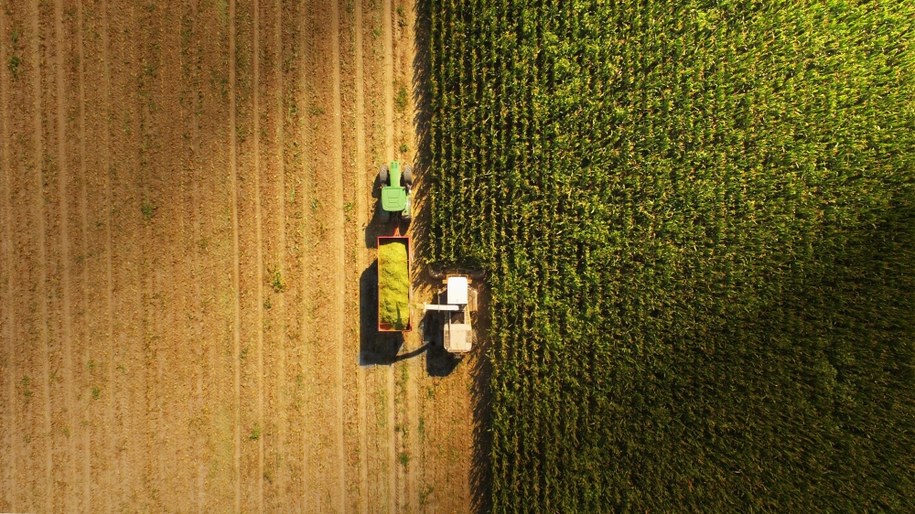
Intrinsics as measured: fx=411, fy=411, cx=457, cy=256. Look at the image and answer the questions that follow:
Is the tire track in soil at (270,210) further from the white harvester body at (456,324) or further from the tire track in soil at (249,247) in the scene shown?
the white harvester body at (456,324)

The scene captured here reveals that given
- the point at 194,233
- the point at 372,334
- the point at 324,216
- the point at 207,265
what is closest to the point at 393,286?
the point at 372,334

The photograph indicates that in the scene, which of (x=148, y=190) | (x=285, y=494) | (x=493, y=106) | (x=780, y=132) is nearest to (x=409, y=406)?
(x=285, y=494)

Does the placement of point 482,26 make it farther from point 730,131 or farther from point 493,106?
point 730,131

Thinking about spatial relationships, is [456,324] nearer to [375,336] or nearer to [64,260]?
[375,336]

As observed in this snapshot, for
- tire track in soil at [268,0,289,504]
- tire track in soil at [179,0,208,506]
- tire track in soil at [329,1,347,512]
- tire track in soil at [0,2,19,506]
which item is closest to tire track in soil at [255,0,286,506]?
tire track in soil at [268,0,289,504]

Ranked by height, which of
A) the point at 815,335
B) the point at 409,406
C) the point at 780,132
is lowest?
the point at 409,406

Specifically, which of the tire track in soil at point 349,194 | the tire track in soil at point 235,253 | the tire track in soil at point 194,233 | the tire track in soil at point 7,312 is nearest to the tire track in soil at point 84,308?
the tire track in soil at point 7,312

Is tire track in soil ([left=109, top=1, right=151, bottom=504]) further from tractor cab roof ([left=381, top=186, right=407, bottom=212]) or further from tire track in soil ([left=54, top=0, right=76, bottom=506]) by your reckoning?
tractor cab roof ([left=381, top=186, right=407, bottom=212])
